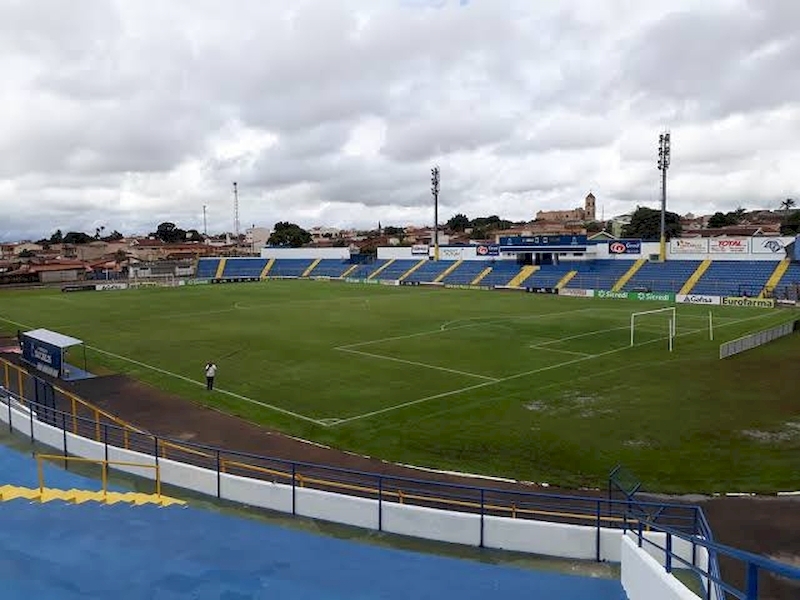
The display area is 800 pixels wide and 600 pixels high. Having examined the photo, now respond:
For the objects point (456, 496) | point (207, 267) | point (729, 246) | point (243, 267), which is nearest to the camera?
point (456, 496)

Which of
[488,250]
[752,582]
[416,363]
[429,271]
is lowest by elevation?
[416,363]

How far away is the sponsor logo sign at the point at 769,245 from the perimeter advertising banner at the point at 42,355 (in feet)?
232

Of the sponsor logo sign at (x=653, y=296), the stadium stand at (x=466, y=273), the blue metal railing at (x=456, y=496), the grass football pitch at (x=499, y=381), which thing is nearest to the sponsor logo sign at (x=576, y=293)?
the sponsor logo sign at (x=653, y=296)

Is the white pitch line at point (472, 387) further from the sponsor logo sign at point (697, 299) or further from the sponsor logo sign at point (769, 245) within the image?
the sponsor logo sign at point (769, 245)

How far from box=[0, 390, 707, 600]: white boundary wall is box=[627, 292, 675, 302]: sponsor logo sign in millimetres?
62473

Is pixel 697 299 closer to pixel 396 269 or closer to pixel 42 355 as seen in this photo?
pixel 396 269

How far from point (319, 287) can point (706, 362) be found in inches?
2627

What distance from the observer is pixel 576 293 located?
80.2 metres

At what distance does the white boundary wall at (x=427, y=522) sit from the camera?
509 inches

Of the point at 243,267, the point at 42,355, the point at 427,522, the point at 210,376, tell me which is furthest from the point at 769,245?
the point at 243,267

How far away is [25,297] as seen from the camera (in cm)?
8488

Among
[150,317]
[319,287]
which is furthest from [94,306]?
[319,287]

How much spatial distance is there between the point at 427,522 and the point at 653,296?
211ft

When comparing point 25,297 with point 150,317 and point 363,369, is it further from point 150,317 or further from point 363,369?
point 363,369
